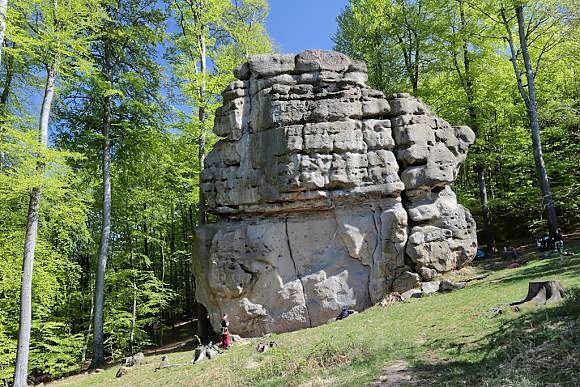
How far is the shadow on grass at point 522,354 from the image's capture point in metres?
5.92

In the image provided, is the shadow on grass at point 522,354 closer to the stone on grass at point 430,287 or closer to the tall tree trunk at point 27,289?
the stone on grass at point 430,287

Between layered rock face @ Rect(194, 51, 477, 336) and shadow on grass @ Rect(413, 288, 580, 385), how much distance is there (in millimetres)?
7469

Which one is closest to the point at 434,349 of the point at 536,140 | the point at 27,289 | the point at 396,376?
the point at 396,376

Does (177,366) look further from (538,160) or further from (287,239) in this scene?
(538,160)

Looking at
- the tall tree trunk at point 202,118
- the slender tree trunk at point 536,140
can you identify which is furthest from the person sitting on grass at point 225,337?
the slender tree trunk at point 536,140

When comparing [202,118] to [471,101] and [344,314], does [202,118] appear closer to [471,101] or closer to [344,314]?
[344,314]

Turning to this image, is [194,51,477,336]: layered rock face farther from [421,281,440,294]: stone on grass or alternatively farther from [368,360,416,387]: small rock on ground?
[368,360,416,387]: small rock on ground

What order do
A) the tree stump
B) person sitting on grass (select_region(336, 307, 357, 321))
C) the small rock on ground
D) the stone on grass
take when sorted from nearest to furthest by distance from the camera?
1. the small rock on ground
2. the tree stump
3. the stone on grass
4. person sitting on grass (select_region(336, 307, 357, 321))

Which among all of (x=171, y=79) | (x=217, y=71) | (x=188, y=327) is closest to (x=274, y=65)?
(x=217, y=71)

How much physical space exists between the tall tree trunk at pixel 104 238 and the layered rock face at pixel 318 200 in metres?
4.62

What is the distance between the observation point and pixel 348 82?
17125 millimetres

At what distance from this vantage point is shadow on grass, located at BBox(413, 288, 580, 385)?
233 inches

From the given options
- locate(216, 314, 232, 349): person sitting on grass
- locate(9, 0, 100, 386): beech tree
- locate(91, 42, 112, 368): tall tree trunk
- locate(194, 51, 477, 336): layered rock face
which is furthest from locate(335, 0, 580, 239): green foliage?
locate(9, 0, 100, 386): beech tree

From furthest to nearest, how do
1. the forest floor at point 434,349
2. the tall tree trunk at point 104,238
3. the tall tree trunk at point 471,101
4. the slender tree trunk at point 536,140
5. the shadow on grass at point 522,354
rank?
the tall tree trunk at point 471,101
the tall tree trunk at point 104,238
the slender tree trunk at point 536,140
the forest floor at point 434,349
the shadow on grass at point 522,354
